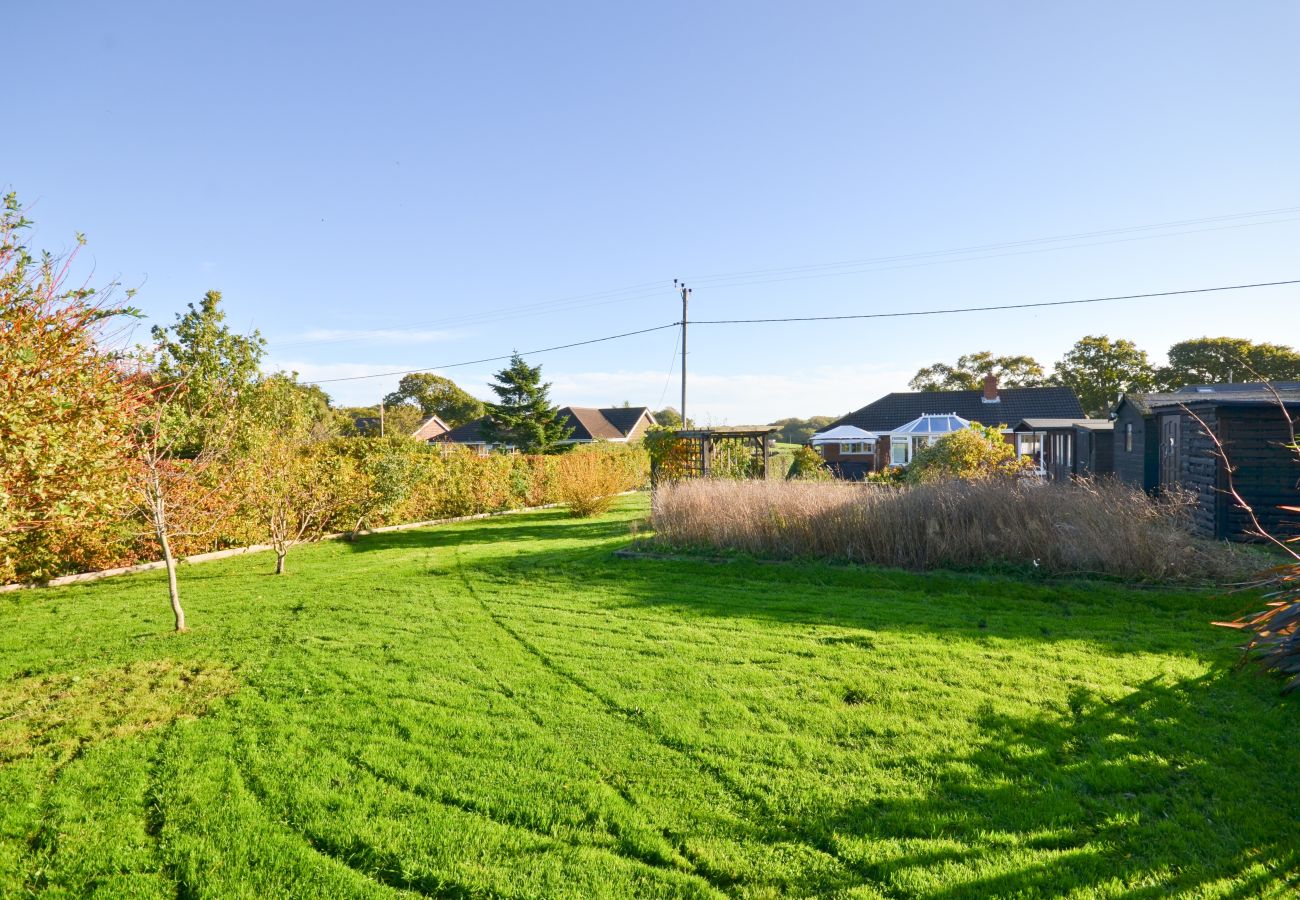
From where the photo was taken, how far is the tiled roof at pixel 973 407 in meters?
31.9

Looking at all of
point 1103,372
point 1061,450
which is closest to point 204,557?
point 1061,450

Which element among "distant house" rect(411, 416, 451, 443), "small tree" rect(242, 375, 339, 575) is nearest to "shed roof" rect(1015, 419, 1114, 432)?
"small tree" rect(242, 375, 339, 575)

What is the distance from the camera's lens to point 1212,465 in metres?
10.4

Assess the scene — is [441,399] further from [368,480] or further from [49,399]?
[49,399]

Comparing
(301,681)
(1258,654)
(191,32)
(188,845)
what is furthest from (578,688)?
(191,32)

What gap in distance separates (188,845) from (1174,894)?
359cm

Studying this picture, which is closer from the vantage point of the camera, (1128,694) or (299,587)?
(1128,694)

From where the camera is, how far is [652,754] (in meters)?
3.41

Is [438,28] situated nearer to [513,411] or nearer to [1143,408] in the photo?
[1143,408]

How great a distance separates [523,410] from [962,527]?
88.8 feet

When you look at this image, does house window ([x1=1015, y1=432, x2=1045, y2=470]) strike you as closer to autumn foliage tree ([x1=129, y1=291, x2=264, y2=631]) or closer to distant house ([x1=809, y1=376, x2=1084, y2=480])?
distant house ([x1=809, y1=376, x2=1084, y2=480])

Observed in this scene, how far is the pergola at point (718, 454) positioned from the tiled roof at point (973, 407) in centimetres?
2104

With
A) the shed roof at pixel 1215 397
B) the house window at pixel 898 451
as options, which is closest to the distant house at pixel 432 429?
the house window at pixel 898 451

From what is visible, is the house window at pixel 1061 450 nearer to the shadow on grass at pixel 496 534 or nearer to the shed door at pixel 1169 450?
the shed door at pixel 1169 450
